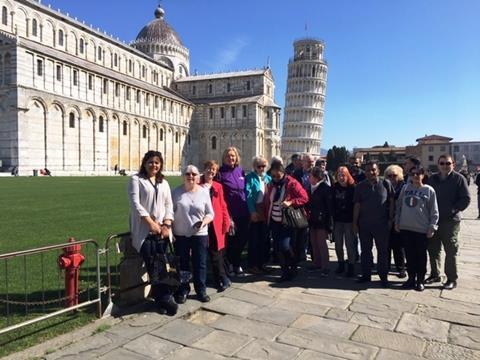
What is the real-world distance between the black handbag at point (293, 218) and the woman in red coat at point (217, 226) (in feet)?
3.07

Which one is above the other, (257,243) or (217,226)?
(217,226)

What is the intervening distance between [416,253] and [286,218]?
196 cm

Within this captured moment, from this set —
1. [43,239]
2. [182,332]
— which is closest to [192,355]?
[182,332]

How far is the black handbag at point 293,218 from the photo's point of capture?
6.05 meters

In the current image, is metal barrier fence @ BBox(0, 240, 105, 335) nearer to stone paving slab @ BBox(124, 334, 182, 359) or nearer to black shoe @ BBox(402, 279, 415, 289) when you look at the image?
stone paving slab @ BBox(124, 334, 182, 359)

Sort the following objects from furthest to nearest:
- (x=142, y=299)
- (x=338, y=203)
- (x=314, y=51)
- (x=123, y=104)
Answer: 1. (x=314, y=51)
2. (x=123, y=104)
3. (x=338, y=203)
4. (x=142, y=299)

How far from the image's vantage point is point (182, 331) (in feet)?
13.7

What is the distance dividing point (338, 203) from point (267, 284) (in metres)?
1.78

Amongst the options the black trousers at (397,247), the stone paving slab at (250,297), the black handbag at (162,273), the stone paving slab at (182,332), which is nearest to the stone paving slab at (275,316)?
the stone paving slab at (250,297)

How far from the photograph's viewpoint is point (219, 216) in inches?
217

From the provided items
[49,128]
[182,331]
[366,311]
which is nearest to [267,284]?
[366,311]

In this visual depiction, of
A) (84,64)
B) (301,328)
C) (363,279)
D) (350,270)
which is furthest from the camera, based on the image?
(84,64)

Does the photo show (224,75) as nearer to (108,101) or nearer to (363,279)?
(108,101)

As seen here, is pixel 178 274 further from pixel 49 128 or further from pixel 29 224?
pixel 49 128
